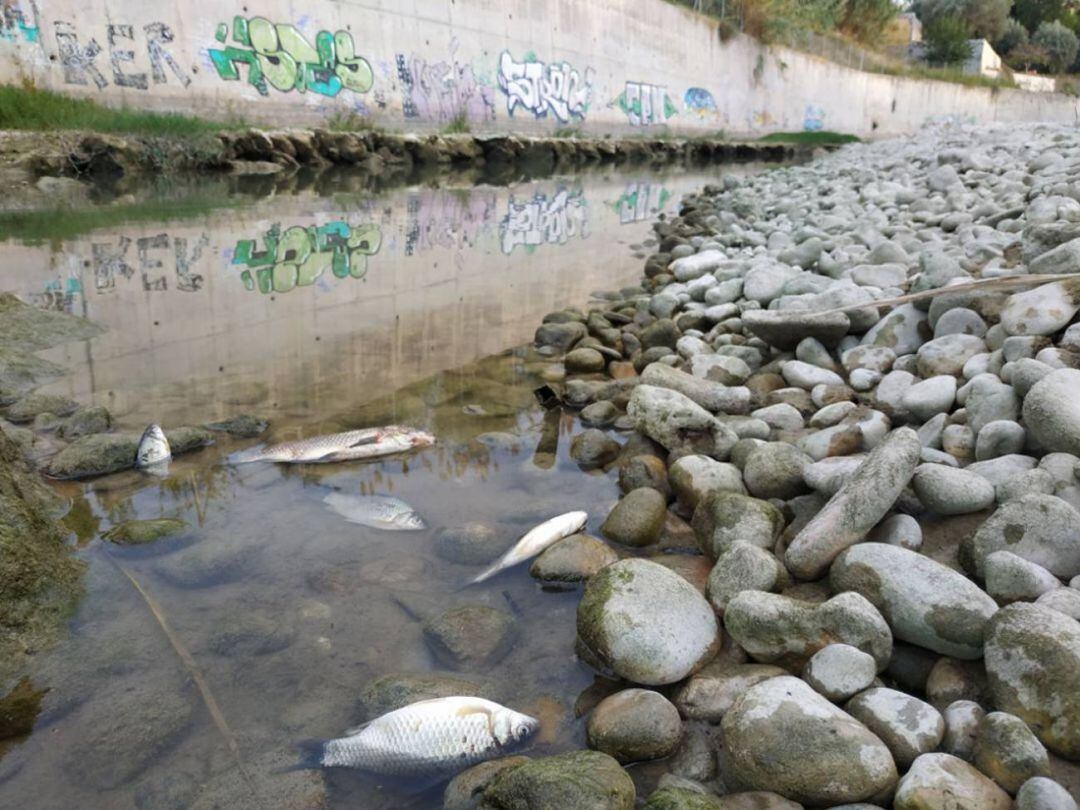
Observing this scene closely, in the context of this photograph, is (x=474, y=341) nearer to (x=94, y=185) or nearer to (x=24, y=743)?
(x=24, y=743)

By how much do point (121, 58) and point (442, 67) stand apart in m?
8.60

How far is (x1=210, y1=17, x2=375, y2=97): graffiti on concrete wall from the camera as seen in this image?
15812 mm

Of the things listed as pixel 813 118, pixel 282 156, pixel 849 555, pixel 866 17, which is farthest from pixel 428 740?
pixel 866 17

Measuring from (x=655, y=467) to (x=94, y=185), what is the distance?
465 inches

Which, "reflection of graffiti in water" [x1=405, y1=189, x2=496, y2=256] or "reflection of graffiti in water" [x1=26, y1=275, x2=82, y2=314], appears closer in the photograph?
"reflection of graffiti in water" [x1=26, y1=275, x2=82, y2=314]

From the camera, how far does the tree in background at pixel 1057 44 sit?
47219mm

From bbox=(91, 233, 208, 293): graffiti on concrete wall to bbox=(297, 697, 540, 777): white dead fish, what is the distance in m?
5.05

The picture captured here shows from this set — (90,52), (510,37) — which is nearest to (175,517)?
(90,52)

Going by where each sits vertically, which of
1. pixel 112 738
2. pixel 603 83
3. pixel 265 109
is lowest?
pixel 112 738

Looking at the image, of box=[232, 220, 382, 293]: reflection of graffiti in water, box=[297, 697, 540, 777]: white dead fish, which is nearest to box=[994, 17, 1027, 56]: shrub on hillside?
box=[232, 220, 382, 293]: reflection of graffiti in water

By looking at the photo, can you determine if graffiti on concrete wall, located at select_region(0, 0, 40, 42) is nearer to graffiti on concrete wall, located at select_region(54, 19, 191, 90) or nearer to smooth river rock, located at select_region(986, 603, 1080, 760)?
graffiti on concrete wall, located at select_region(54, 19, 191, 90)

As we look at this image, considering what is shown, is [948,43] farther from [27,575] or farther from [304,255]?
[27,575]

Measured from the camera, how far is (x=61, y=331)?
5.00 meters

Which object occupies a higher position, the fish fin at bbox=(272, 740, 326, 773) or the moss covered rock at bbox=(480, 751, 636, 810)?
the moss covered rock at bbox=(480, 751, 636, 810)
